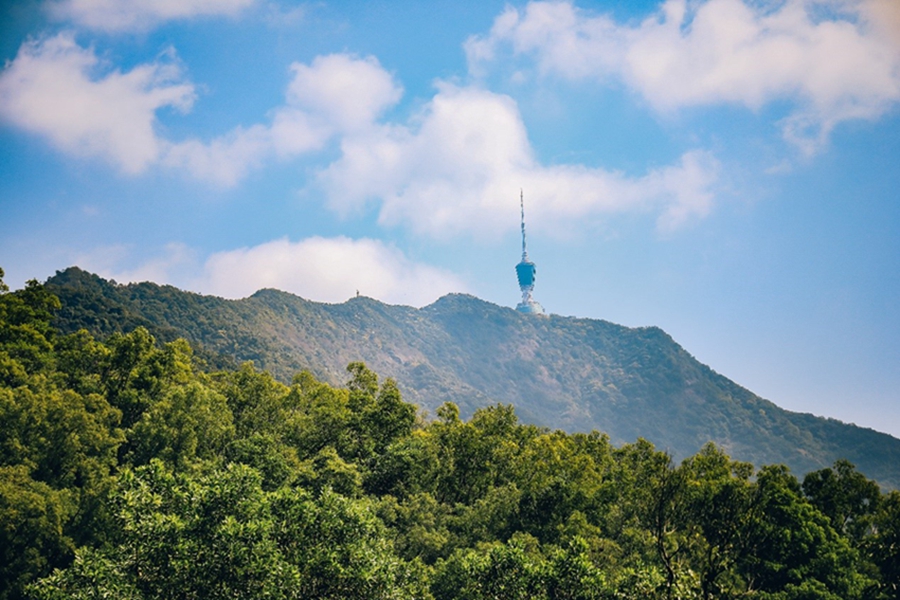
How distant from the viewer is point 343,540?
22516mm

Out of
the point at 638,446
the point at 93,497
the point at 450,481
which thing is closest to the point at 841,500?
the point at 638,446

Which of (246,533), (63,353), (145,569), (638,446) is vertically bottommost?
(145,569)

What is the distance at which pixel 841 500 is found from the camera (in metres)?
37.6

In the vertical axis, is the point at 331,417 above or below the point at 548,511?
above

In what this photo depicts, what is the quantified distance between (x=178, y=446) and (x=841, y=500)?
3580cm

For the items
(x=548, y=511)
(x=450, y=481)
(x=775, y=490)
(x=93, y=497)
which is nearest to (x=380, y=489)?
(x=450, y=481)

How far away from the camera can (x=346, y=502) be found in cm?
2330

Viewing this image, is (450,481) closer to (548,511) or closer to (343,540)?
(548,511)

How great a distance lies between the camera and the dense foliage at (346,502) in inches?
806

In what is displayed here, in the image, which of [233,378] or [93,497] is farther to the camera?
[233,378]

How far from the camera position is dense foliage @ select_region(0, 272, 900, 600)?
67.2 feet

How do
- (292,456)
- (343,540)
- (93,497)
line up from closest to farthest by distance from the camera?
1. (343,540)
2. (93,497)
3. (292,456)

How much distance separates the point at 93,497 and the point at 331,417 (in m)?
13.5

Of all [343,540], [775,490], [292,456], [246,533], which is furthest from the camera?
[292,456]
